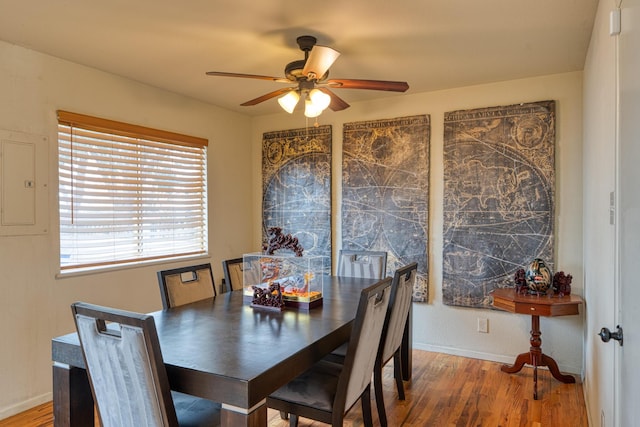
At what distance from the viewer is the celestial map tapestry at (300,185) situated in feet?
14.3

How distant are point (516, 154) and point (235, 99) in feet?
8.67

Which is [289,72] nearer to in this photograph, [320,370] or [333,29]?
[333,29]

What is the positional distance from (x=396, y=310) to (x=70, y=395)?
5.61 feet

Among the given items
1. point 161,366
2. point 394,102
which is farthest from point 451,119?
point 161,366

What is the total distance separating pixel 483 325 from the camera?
11.9 ft

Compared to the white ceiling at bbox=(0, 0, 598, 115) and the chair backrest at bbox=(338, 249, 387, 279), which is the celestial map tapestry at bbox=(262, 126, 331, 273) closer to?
the chair backrest at bbox=(338, 249, 387, 279)

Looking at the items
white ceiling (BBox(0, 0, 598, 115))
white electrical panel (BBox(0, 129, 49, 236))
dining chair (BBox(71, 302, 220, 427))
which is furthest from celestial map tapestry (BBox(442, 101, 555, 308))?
white electrical panel (BBox(0, 129, 49, 236))

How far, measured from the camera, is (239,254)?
465 centimetres

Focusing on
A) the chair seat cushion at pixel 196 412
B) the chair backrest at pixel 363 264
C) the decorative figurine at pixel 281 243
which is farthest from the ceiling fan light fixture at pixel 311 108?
the chair seat cushion at pixel 196 412

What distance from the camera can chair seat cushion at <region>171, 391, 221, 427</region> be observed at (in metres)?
1.68

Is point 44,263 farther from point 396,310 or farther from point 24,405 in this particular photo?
point 396,310

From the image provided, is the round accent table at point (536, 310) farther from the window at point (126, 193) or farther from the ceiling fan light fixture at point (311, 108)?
the window at point (126, 193)

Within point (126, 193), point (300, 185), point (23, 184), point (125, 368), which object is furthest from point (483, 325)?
point (23, 184)

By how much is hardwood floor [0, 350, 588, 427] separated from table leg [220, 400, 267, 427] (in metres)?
1.30
